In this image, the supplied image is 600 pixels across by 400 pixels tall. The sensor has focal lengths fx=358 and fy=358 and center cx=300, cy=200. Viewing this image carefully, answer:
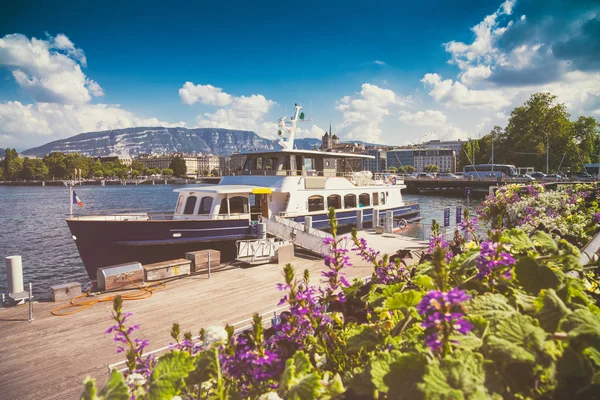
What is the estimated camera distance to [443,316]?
1098mm

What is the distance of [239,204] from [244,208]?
30 centimetres

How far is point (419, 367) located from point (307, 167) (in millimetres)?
18595

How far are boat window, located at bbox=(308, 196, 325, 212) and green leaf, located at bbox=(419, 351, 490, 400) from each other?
58.2 ft

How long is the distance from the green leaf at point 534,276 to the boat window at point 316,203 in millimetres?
17268

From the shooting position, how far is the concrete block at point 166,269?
10.7m

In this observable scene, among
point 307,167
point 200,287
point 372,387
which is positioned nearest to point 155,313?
point 200,287

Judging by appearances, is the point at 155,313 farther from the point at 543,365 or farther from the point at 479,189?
the point at 479,189

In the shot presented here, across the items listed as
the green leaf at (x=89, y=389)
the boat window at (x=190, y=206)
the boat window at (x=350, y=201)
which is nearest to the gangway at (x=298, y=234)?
the boat window at (x=190, y=206)

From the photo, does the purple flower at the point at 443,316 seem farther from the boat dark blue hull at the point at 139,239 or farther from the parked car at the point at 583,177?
the parked car at the point at 583,177

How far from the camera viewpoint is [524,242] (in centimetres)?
173

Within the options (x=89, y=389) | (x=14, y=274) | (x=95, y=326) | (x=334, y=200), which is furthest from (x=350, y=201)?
(x=89, y=389)

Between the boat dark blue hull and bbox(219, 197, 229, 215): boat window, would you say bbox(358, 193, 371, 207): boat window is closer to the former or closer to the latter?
bbox(219, 197, 229, 215): boat window

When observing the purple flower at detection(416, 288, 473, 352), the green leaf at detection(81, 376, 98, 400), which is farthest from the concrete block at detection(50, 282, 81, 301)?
the purple flower at detection(416, 288, 473, 352)

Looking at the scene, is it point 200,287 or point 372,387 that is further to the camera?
point 200,287
